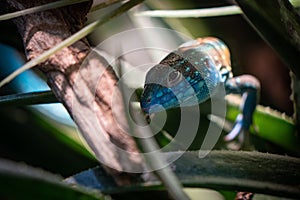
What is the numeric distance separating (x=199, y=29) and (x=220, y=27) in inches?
14.9

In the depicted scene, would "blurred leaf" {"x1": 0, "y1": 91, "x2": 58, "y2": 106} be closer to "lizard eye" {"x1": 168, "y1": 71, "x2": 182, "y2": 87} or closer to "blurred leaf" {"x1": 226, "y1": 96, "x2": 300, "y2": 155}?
"lizard eye" {"x1": 168, "y1": 71, "x2": 182, "y2": 87}

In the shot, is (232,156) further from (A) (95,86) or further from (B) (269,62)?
(B) (269,62)

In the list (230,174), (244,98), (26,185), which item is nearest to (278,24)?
(230,174)

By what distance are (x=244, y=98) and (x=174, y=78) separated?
30.7 inches

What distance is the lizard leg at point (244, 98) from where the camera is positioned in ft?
3.89

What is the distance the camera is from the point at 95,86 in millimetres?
365

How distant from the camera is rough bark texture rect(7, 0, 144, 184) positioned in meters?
0.35

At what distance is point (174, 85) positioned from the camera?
2.18 feet

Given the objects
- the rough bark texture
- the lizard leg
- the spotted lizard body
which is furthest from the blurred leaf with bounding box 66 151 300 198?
the lizard leg

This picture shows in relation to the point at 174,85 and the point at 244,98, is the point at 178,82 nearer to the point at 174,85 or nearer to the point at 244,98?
the point at 174,85

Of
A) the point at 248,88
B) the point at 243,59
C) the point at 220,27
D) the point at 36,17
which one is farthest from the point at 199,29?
the point at 36,17

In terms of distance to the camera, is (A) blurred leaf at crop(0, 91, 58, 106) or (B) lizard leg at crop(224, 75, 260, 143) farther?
(B) lizard leg at crop(224, 75, 260, 143)

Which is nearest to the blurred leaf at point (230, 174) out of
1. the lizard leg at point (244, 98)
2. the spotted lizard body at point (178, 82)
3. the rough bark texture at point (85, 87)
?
the rough bark texture at point (85, 87)

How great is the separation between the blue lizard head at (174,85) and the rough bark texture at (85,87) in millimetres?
149
